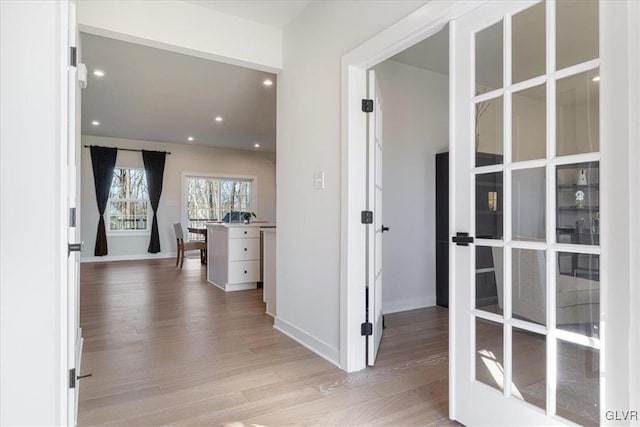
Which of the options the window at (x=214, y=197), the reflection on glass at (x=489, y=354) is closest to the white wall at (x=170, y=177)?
the window at (x=214, y=197)

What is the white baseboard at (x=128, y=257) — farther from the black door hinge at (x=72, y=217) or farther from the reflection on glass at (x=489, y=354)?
the reflection on glass at (x=489, y=354)

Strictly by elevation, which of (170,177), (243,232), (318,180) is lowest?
(243,232)

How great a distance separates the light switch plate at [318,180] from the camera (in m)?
2.71

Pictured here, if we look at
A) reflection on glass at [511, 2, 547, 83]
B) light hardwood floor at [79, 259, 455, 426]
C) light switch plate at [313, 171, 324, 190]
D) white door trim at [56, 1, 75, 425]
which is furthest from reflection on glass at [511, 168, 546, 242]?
white door trim at [56, 1, 75, 425]

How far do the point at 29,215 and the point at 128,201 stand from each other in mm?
7984

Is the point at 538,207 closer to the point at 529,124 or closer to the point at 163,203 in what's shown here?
the point at 529,124

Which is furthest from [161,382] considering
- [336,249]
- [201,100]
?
[201,100]

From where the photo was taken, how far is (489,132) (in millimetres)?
1666

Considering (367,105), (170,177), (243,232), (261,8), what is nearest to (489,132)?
(367,105)

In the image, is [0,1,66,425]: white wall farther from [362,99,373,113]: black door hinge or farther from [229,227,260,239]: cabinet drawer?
[229,227,260,239]: cabinet drawer

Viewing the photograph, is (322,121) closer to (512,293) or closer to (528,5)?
(528,5)

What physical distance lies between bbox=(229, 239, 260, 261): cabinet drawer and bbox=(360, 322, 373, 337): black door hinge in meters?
2.99

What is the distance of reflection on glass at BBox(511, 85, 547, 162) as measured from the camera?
56.8 inches

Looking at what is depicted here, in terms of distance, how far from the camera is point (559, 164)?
54.4 inches
